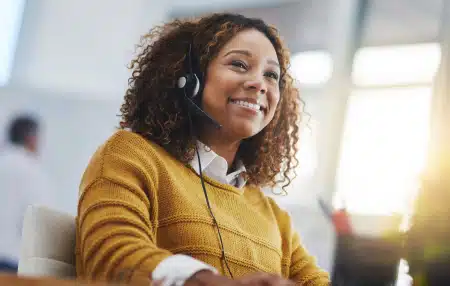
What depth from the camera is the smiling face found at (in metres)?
1.42

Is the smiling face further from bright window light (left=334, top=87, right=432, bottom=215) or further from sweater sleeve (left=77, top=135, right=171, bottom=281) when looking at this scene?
bright window light (left=334, top=87, right=432, bottom=215)

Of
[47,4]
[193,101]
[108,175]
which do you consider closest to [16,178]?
[47,4]

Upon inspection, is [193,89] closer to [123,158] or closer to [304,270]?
[123,158]

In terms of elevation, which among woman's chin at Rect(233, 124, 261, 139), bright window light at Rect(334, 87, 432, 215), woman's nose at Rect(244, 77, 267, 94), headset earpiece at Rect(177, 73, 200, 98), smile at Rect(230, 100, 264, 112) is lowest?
woman's chin at Rect(233, 124, 261, 139)

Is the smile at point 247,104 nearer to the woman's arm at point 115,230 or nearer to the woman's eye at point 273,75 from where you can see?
the woman's eye at point 273,75

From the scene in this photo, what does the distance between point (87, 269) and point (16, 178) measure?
2.38m

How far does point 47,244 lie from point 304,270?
1.96 feet

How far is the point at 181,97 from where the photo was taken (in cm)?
148

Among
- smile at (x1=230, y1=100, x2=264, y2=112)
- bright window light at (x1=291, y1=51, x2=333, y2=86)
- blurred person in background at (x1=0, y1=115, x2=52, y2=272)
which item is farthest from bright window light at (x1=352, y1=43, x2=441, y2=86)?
smile at (x1=230, y1=100, x2=264, y2=112)

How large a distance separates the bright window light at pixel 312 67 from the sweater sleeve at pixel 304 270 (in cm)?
251

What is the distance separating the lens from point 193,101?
4.78 ft

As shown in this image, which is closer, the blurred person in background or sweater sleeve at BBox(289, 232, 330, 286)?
sweater sleeve at BBox(289, 232, 330, 286)

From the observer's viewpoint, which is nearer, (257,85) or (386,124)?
(257,85)

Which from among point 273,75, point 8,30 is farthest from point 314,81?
point 273,75
